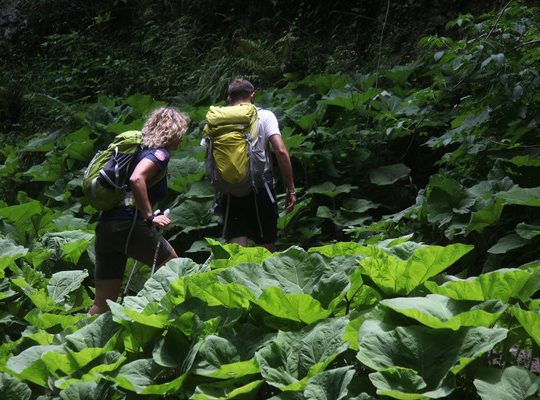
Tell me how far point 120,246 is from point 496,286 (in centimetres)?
334

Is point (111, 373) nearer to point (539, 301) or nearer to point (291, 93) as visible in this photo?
point (539, 301)

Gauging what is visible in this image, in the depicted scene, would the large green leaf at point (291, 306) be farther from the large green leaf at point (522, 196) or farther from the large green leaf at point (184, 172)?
the large green leaf at point (184, 172)

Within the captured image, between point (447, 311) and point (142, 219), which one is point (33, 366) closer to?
point (447, 311)

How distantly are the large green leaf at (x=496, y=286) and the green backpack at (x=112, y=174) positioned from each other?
313 cm

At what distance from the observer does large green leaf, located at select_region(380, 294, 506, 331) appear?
94.3 inches

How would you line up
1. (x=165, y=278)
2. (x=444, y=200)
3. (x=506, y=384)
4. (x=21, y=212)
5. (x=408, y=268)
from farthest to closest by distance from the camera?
(x=21, y=212) < (x=444, y=200) < (x=165, y=278) < (x=408, y=268) < (x=506, y=384)

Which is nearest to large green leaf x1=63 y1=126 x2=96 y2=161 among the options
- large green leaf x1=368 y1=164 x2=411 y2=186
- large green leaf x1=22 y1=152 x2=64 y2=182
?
large green leaf x1=22 y1=152 x2=64 y2=182

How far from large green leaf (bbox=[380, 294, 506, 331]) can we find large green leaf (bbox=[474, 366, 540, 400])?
0.16m

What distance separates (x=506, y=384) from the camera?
227 cm

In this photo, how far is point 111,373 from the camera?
272 cm

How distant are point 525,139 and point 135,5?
11.8 metres

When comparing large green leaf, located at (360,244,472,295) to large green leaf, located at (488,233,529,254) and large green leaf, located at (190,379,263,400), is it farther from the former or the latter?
large green leaf, located at (488,233,529,254)


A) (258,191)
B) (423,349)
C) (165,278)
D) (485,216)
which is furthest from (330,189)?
(423,349)

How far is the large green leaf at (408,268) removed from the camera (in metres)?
2.83
